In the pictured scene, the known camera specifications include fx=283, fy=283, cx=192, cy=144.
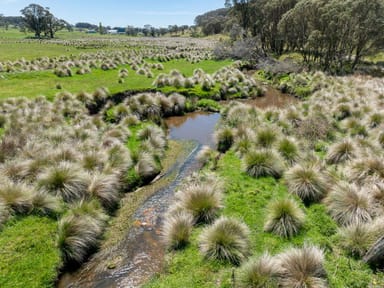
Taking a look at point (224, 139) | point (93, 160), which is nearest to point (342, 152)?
point (224, 139)

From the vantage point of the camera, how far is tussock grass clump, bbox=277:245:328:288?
489cm

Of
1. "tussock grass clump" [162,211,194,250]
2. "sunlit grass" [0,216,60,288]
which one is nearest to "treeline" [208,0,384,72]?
"tussock grass clump" [162,211,194,250]

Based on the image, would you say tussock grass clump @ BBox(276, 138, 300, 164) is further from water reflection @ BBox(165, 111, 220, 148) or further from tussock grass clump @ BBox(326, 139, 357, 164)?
water reflection @ BBox(165, 111, 220, 148)

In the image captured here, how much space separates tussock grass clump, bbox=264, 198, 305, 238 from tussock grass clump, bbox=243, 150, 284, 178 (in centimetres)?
232

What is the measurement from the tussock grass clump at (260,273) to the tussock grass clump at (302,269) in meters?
0.15

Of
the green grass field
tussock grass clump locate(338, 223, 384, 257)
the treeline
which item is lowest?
tussock grass clump locate(338, 223, 384, 257)

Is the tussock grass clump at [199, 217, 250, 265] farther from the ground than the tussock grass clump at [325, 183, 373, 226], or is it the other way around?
the tussock grass clump at [325, 183, 373, 226]

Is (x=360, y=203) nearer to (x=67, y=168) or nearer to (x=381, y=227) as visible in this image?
(x=381, y=227)

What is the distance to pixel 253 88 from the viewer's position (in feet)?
81.8

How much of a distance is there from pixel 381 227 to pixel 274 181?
3.34 meters

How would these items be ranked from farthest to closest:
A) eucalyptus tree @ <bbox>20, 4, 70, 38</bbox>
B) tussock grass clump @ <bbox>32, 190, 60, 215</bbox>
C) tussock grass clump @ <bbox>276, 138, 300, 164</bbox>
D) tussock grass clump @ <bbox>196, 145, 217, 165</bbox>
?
1. eucalyptus tree @ <bbox>20, 4, 70, 38</bbox>
2. tussock grass clump @ <bbox>196, 145, 217, 165</bbox>
3. tussock grass clump @ <bbox>276, 138, 300, 164</bbox>
4. tussock grass clump @ <bbox>32, 190, 60, 215</bbox>

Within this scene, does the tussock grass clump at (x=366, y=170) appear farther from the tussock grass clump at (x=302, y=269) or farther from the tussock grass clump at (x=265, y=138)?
the tussock grass clump at (x=302, y=269)

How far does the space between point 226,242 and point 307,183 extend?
3.50m

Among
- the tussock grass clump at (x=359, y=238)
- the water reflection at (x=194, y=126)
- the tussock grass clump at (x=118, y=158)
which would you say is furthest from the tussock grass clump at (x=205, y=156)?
the tussock grass clump at (x=359, y=238)
